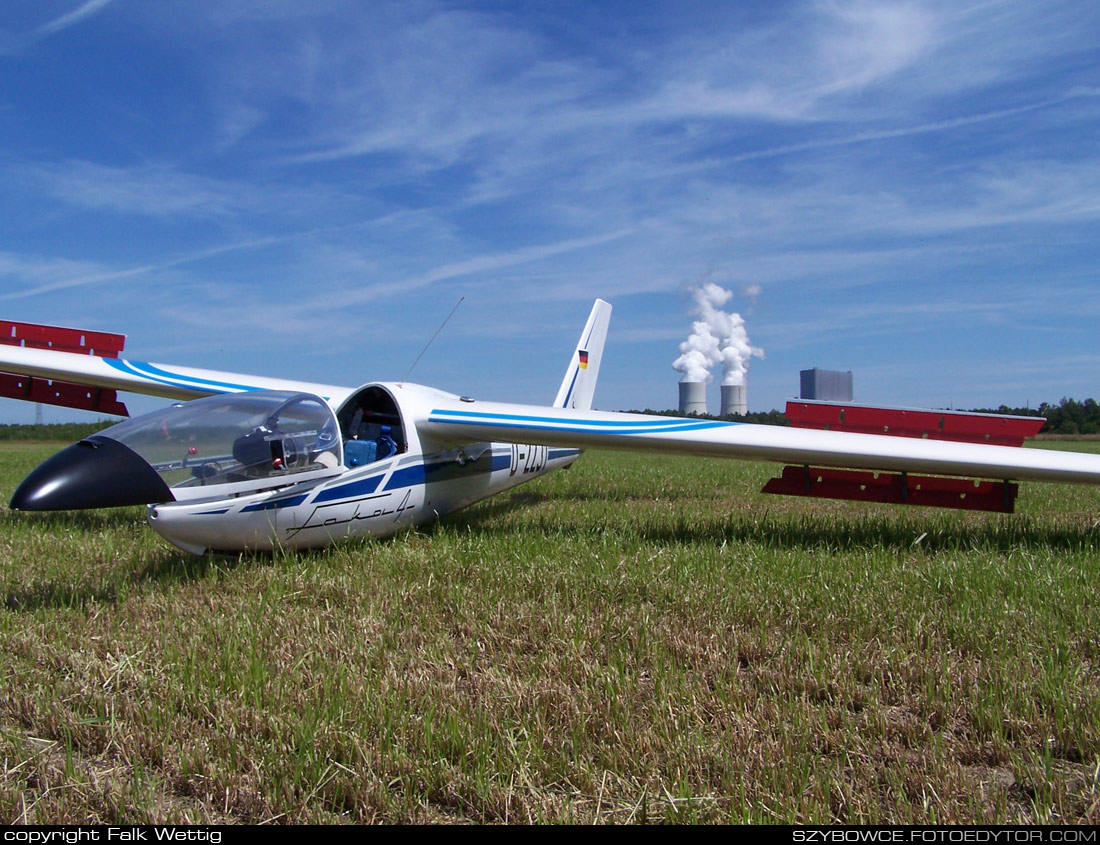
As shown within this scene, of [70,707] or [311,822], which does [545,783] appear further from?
[70,707]

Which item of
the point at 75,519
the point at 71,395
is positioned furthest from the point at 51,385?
the point at 75,519

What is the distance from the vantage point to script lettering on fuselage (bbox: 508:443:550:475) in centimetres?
1018

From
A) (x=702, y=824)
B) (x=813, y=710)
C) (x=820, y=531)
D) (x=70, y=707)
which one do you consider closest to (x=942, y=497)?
(x=820, y=531)

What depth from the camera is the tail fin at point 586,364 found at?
539 inches

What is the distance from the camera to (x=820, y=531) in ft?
28.2

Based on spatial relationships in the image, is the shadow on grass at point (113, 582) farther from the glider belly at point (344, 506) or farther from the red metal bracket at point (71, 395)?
the red metal bracket at point (71, 395)

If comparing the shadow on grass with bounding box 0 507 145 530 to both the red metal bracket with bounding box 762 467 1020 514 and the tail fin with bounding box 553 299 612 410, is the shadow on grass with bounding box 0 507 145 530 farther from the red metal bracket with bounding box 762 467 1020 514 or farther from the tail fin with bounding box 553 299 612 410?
the red metal bracket with bounding box 762 467 1020 514

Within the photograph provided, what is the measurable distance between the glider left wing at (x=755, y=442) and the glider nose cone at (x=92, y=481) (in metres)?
3.31

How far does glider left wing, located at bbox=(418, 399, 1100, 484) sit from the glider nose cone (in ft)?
10.8

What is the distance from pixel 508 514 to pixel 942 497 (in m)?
5.52

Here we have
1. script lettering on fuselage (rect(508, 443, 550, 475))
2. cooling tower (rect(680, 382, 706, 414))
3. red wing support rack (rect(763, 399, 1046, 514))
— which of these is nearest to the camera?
red wing support rack (rect(763, 399, 1046, 514))

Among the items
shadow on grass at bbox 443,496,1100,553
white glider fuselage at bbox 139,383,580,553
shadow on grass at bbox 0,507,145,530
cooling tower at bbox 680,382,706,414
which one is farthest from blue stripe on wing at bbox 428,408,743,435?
cooling tower at bbox 680,382,706,414

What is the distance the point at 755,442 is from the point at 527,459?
3.72m

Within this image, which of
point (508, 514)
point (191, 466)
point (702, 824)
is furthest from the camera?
point (508, 514)
